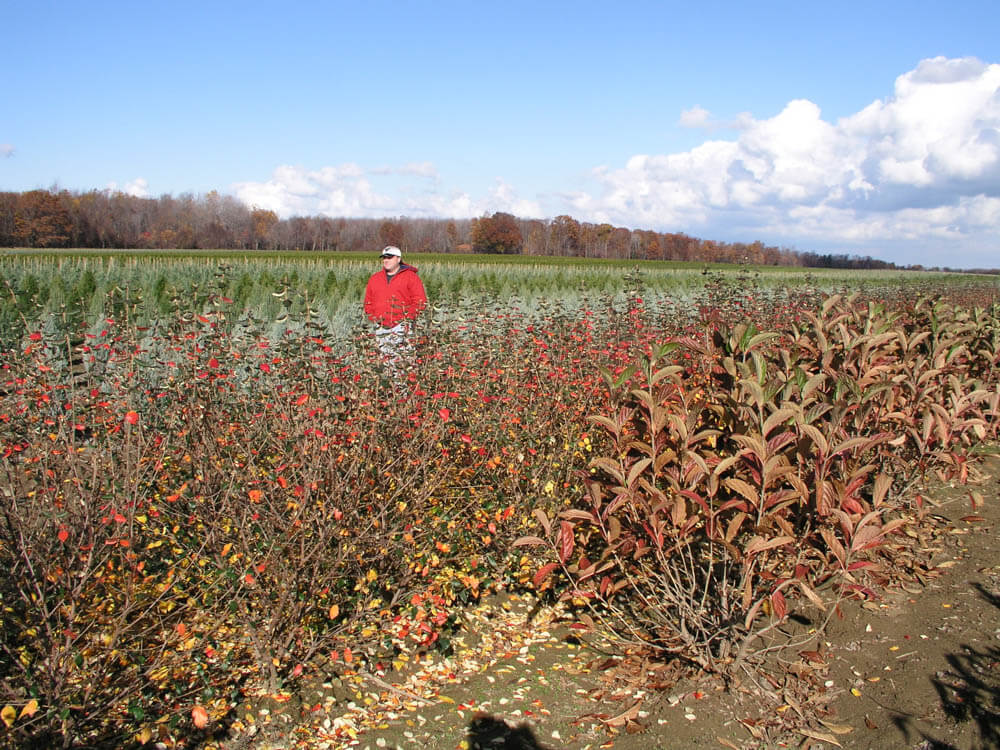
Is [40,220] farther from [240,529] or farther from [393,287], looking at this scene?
[240,529]

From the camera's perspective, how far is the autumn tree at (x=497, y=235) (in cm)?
8944

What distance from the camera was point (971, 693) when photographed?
8.96ft

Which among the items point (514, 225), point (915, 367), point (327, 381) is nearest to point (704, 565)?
point (915, 367)

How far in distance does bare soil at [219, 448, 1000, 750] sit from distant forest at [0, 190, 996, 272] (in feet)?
243

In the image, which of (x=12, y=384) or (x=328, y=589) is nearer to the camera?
(x=328, y=589)

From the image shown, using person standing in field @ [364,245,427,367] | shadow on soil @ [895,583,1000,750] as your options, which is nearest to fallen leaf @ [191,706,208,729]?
shadow on soil @ [895,583,1000,750]

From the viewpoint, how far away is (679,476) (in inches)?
106

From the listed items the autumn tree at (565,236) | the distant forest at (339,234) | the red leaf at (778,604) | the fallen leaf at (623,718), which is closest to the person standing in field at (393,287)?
the fallen leaf at (623,718)

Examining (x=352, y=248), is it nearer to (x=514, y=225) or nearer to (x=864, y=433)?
(x=514, y=225)

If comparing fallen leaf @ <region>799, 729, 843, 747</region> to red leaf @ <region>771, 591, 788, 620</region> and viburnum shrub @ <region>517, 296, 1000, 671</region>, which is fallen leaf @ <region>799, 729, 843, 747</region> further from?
red leaf @ <region>771, 591, 788, 620</region>

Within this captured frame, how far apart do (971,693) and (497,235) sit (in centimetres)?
8889

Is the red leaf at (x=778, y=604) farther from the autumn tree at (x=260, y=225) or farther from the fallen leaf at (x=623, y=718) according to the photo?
the autumn tree at (x=260, y=225)

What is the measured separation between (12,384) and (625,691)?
329 centimetres

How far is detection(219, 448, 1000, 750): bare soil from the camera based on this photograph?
8.48 feet
